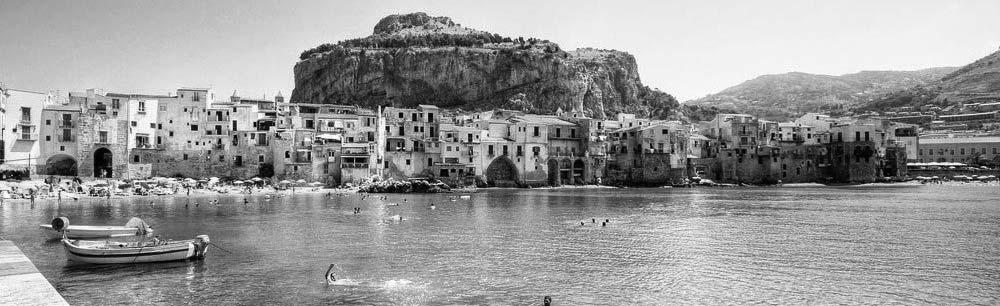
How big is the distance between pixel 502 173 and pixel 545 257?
6157 cm

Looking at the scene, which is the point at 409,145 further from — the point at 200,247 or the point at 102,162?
the point at 200,247

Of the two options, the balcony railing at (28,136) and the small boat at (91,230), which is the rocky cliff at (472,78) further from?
the small boat at (91,230)

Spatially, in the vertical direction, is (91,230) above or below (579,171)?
below

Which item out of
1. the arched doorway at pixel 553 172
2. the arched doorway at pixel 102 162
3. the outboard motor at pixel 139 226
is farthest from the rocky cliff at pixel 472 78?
the outboard motor at pixel 139 226

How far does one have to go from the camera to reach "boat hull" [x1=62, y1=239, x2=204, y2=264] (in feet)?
82.0

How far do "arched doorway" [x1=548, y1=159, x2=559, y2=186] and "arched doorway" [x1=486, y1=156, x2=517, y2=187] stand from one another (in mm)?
5697

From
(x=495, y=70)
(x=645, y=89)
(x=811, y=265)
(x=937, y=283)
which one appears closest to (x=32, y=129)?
(x=811, y=265)

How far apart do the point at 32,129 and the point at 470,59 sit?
84.9m

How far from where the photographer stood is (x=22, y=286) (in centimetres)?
1809

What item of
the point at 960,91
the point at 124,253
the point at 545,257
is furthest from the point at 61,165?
the point at 960,91

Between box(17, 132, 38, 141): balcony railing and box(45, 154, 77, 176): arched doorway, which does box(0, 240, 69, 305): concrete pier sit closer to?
box(17, 132, 38, 141): balcony railing

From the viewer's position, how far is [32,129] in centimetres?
6769

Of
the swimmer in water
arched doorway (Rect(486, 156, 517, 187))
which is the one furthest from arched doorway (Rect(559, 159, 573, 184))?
the swimmer in water

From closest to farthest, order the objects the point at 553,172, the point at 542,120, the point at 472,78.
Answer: the point at 553,172 → the point at 542,120 → the point at 472,78
